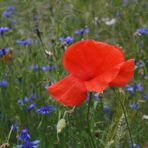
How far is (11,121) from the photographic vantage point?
2811 millimetres

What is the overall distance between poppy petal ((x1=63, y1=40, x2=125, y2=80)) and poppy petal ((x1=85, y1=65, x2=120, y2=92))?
0.03 meters

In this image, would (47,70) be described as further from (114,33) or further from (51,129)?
(114,33)

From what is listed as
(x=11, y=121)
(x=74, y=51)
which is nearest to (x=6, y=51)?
(x=11, y=121)

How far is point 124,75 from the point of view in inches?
67.2

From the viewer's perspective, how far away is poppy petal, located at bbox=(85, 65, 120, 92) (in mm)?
1653

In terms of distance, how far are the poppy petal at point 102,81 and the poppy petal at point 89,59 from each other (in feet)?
0.08

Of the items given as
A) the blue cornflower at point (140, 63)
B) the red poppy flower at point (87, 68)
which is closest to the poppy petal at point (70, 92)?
the red poppy flower at point (87, 68)

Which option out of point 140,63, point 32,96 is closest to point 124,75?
point 32,96

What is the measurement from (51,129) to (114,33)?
1.68 metres

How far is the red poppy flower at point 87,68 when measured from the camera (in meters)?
1.68

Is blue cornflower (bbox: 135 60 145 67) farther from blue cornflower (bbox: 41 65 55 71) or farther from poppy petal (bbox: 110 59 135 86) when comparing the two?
poppy petal (bbox: 110 59 135 86)

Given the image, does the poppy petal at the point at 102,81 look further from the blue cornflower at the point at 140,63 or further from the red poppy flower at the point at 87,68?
the blue cornflower at the point at 140,63

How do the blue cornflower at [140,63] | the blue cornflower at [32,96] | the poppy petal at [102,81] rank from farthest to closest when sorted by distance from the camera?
the blue cornflower at [140,63]
the blue cornflower at [32,96]
the poppy petal at [102,81]

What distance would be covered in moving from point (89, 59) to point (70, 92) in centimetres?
12
